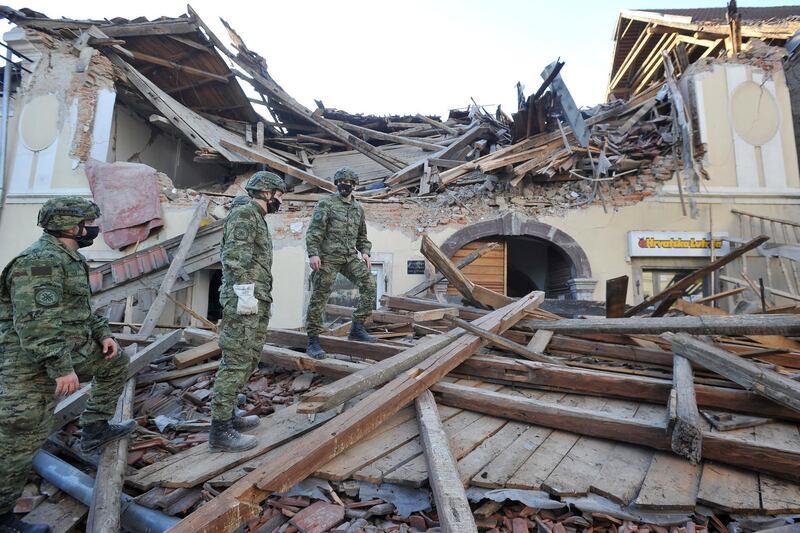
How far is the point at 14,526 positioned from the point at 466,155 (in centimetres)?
1083

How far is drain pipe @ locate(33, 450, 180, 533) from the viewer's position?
195 cm

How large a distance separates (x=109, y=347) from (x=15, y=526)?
39.9 inches

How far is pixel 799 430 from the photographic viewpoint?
2367mm

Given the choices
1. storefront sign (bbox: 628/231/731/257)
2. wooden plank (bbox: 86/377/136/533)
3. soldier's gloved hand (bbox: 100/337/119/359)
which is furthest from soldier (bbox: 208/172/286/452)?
storefront sign (bbox: 628/231/731/257)

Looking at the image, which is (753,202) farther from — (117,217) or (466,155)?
(117,217)

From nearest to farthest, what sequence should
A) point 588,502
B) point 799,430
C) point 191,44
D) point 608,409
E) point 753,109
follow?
1. point 588,502
2. point 799,430
3. point 608,409
4. point 753,109
5. point 191,44

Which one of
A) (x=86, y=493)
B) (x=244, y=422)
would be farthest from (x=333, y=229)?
(x=86, y=493)

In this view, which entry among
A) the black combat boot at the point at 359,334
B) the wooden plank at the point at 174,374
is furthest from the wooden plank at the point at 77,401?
the black combat boot at the point at 359,334

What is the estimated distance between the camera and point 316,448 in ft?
6.66

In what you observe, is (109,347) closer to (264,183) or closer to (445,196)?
(264,183)

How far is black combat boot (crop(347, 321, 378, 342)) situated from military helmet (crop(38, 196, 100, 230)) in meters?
2.53

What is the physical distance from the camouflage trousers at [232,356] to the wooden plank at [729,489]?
2738mm

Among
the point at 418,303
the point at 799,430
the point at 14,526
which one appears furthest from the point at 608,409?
the point at 14,526

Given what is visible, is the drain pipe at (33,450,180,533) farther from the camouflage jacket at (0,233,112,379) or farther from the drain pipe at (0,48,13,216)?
the drain pipe at (0,48,13,216)
